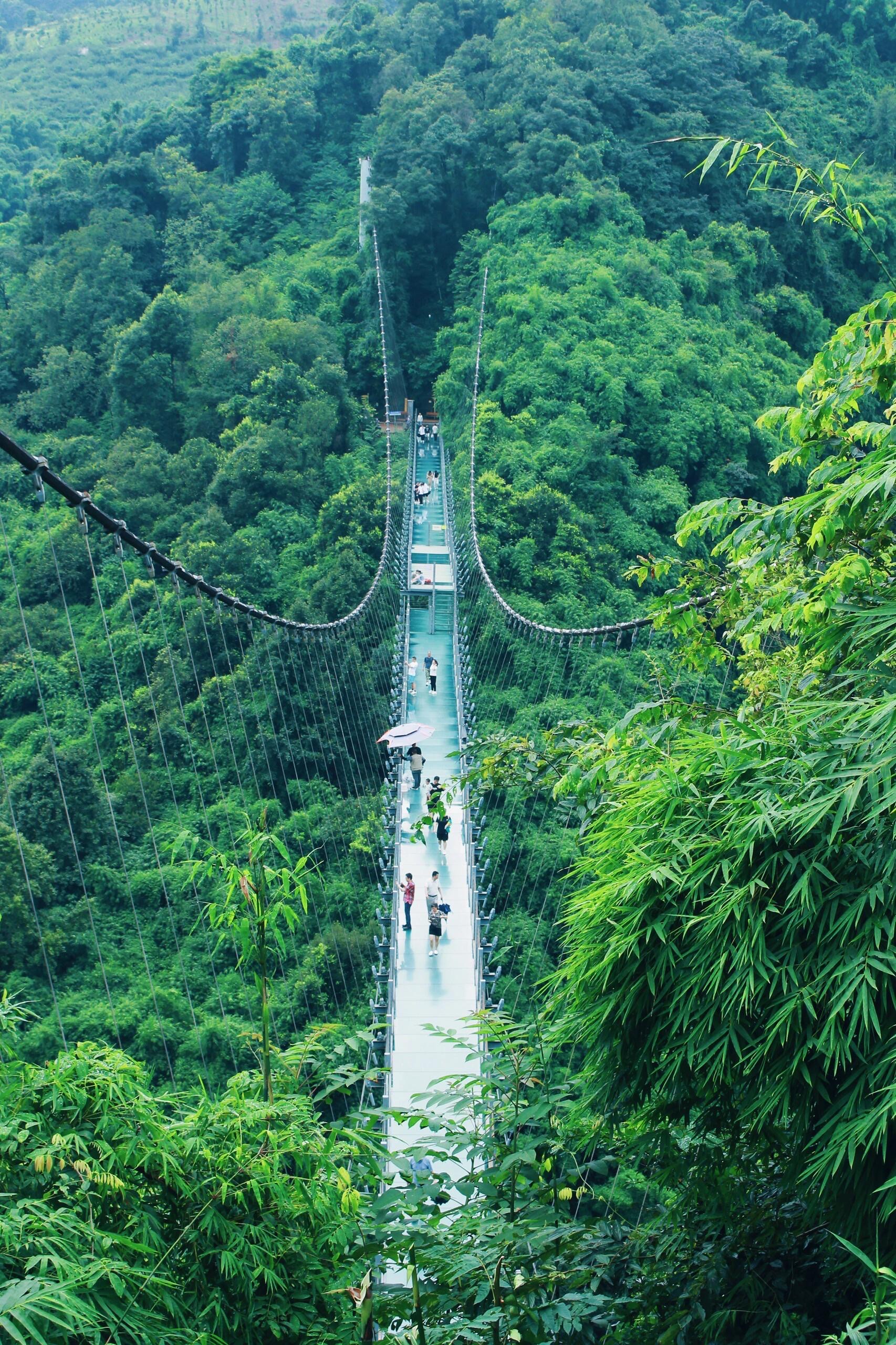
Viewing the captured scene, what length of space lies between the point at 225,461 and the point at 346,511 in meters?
2.69

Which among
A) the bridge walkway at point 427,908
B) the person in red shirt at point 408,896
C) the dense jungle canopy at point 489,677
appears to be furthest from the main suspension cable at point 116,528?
the person in red shirt at point 408,896

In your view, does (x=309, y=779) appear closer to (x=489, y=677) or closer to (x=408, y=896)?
(x=489, y=677)

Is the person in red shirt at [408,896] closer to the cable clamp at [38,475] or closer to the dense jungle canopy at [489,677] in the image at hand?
the dense jungle canopy at [489,677]

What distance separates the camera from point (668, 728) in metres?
3.23

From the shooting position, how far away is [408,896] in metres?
9.52

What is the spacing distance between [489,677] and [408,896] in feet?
21.0

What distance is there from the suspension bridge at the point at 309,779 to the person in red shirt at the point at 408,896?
152mm

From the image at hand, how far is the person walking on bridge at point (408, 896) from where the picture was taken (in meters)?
9.52

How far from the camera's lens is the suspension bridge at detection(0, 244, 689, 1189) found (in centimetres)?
942

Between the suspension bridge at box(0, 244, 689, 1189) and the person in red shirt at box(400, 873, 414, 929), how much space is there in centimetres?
15

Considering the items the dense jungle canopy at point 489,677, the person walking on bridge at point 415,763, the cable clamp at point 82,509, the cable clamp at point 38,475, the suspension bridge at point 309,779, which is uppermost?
the cable clamp at point 38,475

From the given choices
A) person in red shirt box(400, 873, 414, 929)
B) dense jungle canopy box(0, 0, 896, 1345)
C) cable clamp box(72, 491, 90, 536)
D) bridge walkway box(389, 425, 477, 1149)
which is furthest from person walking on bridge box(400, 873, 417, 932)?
cable clamp box(72, 491, 90, 536)

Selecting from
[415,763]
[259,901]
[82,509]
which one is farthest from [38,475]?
[415,763]

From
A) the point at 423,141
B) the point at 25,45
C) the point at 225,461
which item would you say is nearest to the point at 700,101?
the point at 423,141
